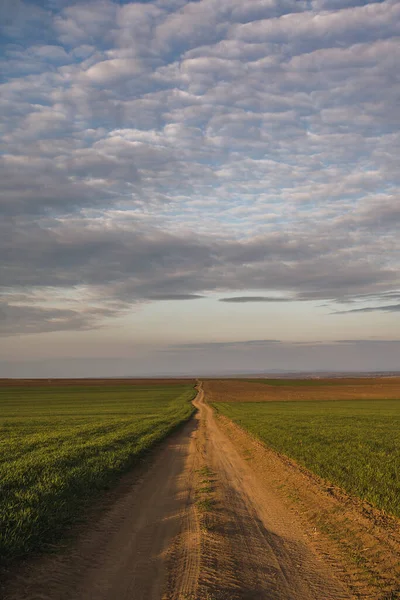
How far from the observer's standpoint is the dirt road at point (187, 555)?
19.5ft

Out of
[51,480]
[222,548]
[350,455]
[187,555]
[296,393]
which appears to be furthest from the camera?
[296,393]

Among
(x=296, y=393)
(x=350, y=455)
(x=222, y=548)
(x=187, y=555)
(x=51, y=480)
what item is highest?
(x=51, y=480)

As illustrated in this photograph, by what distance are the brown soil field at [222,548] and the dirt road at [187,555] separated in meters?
0.02

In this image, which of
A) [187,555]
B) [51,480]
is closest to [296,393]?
[51,480]

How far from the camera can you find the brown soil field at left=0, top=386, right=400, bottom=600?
6027 mm

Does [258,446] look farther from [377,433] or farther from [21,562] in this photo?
[21,562]

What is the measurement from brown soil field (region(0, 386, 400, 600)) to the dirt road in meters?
0.02

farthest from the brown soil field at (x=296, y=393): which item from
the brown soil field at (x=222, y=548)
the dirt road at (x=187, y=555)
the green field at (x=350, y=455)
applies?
the dirt road at (x=187, y=555)

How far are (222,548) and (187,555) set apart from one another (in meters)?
0.81

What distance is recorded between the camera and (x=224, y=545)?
7742 mm

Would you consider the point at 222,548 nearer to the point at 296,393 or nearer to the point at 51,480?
the point at 51,480

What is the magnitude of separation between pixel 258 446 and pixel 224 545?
45.1 ft

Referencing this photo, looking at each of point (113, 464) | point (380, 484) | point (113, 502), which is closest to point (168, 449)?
point (113, 464)

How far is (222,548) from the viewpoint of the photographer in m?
7.55
